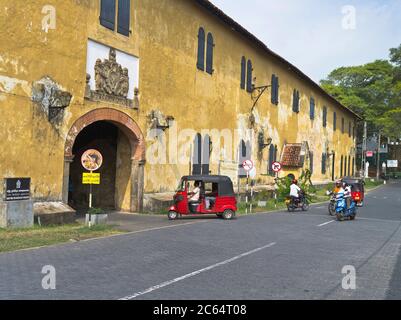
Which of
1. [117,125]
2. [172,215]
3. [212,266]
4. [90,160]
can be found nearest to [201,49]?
[117,125]

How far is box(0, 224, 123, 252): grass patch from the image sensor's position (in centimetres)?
1108

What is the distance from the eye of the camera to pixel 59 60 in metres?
15.3

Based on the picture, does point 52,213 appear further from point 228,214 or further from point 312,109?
point 312,109

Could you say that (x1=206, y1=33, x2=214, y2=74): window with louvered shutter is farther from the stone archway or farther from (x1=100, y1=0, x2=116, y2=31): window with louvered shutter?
(x1=100, y1=0, x2=116, y2=31): window with louvered shutter

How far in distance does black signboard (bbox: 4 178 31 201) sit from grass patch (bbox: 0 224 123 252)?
0.97 metres

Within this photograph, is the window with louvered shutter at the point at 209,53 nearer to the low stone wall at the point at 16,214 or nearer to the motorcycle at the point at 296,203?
the motorcycle at the point at 296,203

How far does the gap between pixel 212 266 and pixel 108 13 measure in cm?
1188

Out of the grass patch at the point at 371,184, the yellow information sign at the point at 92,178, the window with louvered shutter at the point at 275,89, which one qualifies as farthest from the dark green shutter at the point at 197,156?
the grass patch at the point at 371,184

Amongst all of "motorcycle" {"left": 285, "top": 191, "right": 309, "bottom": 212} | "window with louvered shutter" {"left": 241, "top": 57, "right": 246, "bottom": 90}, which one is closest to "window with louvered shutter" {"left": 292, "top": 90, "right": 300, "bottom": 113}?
"window with louvered shutter" {"left": 241, "top": 57, "right": 246, "bottom": 90}

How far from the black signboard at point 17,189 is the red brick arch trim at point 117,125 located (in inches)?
91.2

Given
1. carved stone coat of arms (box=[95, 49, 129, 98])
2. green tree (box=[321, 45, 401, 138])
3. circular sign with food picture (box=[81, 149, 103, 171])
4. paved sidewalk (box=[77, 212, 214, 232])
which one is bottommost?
paved sidewalk (box=[77, 212, 214, 232])

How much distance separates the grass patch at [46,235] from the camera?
11.1m
